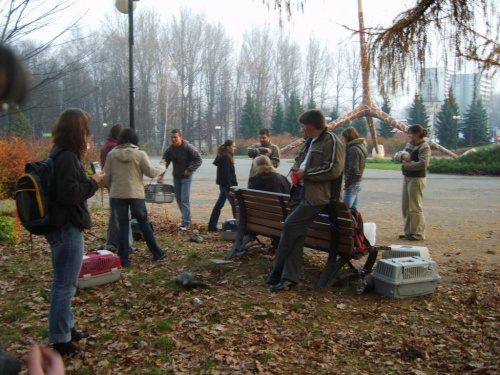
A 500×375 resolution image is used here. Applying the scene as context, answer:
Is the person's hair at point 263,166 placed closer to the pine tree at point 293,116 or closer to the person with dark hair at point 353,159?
the person with dark hair at point 353,159

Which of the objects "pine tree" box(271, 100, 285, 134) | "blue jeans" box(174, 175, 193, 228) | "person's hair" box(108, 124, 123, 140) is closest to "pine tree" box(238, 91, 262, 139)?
"pine tree" box(271, 100, 285, 134)

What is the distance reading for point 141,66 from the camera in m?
63.7

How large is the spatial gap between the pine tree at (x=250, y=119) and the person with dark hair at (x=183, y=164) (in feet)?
201

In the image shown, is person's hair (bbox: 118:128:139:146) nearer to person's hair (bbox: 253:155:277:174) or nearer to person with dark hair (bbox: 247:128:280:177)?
person's hair (bbox: 253:155:277:174)

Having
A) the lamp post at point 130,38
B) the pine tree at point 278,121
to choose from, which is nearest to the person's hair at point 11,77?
the lamp post at point 130,38

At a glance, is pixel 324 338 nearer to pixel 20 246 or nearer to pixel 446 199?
pixel 20 246

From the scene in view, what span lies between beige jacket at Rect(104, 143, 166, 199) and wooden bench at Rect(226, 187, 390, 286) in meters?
1.30

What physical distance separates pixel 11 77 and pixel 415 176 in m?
7.51

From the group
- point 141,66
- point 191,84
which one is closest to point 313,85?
point 191,84

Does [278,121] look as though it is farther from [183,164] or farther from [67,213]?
[67,213]

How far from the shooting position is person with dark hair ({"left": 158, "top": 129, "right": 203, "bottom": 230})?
8.75 metres

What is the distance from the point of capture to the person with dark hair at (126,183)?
20.7 feet

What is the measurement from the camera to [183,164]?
345 inches

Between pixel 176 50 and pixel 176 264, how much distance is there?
62.2 metres
